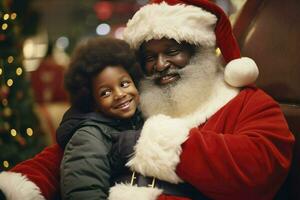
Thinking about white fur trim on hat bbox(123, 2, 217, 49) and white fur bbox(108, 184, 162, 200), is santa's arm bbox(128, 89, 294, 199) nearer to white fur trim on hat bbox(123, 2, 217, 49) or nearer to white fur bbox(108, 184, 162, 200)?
white fur bbox(108, 184, 162, 200)

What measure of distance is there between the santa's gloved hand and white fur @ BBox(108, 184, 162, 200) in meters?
0.09

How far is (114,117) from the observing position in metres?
1.41

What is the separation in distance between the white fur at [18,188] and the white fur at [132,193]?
0.97 ft

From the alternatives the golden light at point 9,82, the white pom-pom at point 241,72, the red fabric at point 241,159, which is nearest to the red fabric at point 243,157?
the red fabric at point 241,159

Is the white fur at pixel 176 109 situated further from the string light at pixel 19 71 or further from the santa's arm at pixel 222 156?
the string light at pixel 19 71

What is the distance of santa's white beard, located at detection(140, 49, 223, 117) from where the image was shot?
56.9 inches

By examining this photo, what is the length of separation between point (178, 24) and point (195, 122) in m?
0.36

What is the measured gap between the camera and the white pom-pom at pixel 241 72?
1355 millimetres

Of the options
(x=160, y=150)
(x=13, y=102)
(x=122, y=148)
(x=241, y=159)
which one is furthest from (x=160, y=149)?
(x=13, y=102)

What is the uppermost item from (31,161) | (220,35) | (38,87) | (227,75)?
(220,35)

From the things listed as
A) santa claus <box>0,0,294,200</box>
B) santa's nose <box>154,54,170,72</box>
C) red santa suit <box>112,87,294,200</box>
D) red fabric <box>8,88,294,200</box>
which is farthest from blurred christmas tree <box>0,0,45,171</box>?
red fabric <box>8,88,294,200</box>

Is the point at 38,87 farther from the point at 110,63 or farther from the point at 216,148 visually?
the point at 216,148

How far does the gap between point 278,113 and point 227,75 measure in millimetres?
228

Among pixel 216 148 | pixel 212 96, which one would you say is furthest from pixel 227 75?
pixel 216 148
